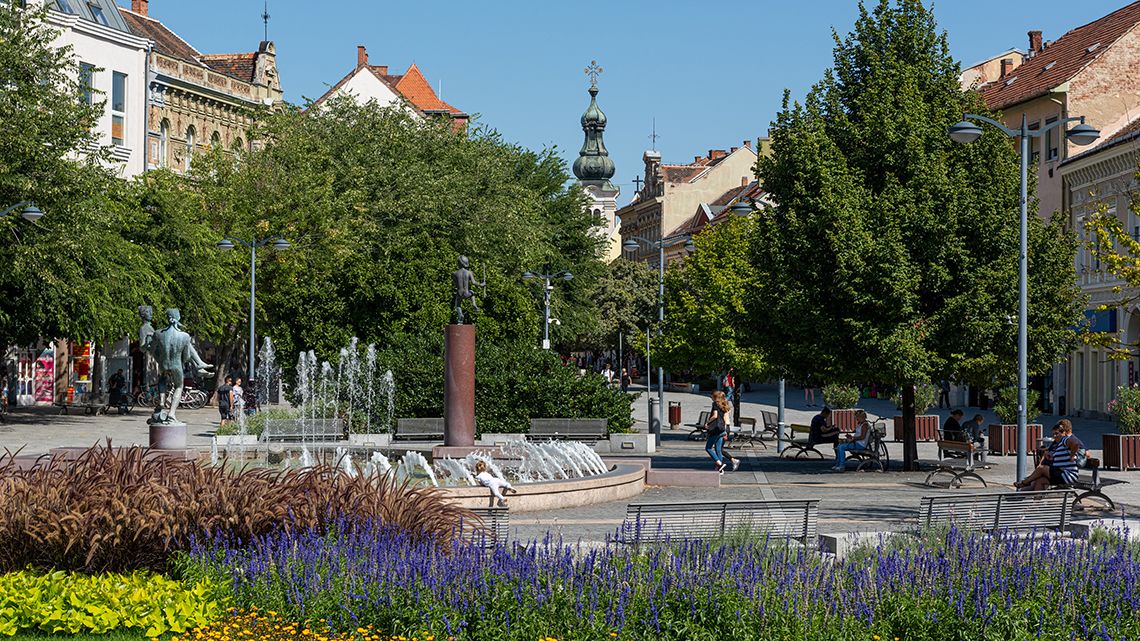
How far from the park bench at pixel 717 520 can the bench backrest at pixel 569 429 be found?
1875cm

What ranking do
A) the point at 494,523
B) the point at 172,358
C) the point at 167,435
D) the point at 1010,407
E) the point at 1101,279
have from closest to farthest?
the point at 494,523
the point at 167,435
the point at 172,358
the point at 1010,407
the point at 1101,279

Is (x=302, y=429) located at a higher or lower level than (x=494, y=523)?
higher

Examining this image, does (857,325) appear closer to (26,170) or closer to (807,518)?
(807,518)

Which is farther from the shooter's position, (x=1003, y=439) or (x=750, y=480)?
(x=1003, y=439)

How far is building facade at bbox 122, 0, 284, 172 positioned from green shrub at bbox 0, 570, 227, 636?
57.6m

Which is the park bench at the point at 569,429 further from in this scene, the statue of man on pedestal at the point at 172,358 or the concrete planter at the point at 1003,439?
the statue of man on pedestal at the point at 172,358

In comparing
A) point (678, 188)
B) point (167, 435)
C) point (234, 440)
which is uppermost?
point (678, 188)

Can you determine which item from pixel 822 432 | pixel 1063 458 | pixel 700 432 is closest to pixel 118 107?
pixel 700 432

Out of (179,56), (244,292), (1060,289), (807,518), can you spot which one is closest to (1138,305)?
(1060,289)

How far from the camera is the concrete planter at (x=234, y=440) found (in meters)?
33.2

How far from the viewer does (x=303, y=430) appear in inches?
1375

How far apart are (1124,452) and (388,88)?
71.2 m

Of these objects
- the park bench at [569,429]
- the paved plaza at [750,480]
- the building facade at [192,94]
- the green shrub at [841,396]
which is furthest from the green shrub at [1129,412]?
the building facade at [192,94]

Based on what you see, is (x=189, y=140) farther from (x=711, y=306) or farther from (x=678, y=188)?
(x=678, y=188)
